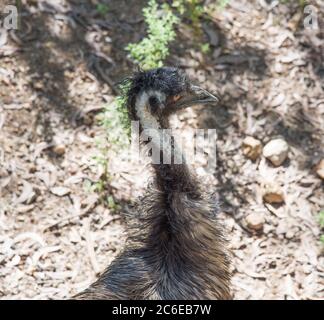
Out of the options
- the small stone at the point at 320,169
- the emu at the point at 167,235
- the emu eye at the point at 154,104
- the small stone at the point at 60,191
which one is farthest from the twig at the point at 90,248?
the small stone at the point at 320,169

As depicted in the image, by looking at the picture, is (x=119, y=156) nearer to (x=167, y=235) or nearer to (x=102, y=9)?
(x=102, y=9)

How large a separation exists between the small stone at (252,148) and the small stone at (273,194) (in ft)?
0.98

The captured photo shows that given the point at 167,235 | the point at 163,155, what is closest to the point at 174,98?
the point at 163,155

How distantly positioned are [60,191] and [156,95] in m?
1.54

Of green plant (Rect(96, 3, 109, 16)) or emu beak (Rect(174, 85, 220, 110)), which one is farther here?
green plant (Rect(96, 3, 109, 16))

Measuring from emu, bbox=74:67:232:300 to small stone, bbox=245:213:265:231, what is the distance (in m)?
0.99

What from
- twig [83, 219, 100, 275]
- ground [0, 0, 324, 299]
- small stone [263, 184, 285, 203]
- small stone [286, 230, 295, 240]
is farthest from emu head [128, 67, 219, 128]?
small stone [286, 230, 295, 240]

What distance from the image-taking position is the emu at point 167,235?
358 centimetres

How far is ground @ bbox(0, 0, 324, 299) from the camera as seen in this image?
4684 millimetres

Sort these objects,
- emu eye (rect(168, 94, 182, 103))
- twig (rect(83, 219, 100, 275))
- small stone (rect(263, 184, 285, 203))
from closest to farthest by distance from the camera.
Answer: emu eye (rect(168, 94, 182, 103))
twig (rect(83, 219, 100, 275))
small stone (rect(263, 184, 285, 203))

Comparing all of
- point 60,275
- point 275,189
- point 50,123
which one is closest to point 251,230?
point 275,189

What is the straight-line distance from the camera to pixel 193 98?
392 cm

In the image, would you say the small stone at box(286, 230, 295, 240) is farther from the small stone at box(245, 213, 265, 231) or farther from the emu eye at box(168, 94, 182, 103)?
the emu eye at box(168, 94, 182, 103)

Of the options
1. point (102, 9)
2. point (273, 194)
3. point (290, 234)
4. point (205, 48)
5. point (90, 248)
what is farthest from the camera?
point (102, 9)
